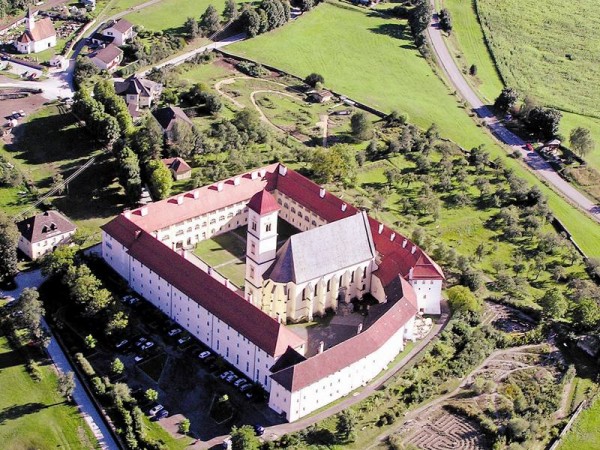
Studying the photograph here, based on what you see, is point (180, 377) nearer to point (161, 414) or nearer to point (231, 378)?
point (231, 378)

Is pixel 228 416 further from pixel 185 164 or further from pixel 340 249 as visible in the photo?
pixel 185 164

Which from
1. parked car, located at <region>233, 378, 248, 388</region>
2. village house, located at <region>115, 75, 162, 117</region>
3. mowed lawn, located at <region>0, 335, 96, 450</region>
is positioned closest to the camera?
mowed lawn, located at <region>0, 335, 96, 450</region>

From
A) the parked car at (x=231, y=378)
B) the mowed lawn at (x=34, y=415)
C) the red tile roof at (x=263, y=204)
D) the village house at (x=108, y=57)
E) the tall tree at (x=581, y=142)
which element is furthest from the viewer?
the village house at (x=108, y=57)

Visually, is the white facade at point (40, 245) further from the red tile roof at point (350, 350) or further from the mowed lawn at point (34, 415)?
the red tile roof at point (350, 350)

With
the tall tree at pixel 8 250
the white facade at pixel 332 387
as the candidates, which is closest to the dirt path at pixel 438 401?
the white facade at pixel 332 387

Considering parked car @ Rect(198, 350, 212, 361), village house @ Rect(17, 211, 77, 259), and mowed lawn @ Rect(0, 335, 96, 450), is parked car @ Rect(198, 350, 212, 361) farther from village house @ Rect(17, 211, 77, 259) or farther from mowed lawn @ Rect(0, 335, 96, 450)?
village house @ Rect(17, 211, 77, 259)

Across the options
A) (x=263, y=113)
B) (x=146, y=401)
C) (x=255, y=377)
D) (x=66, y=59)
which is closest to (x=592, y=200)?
(x=263, y=113)

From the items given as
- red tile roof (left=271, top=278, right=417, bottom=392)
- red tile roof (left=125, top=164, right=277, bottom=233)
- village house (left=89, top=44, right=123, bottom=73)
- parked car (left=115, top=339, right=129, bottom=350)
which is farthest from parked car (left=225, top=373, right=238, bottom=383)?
village house (left=89, top=44, right=123, bottom=73)
